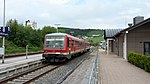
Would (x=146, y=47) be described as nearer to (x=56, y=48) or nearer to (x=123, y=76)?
(x=56, y=48)

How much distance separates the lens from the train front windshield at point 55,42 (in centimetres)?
2379

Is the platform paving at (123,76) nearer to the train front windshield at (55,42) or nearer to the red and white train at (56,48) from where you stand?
the red and white train at (56,48)

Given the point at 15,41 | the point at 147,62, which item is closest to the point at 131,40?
the point at 147,62

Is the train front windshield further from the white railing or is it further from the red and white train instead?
the white railing

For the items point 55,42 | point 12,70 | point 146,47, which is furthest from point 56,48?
point 146,47

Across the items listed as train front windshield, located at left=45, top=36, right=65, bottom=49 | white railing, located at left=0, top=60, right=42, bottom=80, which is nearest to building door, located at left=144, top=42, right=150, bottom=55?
train front windshield, located at left=45, top=36, right=65, bottom=49

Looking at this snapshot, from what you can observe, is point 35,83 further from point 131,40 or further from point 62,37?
point 131,40

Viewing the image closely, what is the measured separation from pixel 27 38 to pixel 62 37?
37.8 m

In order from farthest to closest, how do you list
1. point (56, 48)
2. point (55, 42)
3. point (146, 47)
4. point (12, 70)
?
point (146, 47) → point (55, 42) → point (56, 48) → point (12, 70)

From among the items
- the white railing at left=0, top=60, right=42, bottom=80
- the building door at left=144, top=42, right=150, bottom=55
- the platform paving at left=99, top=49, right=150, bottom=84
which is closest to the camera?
the platform paving at left=99, top=49, right=150, bottom=84

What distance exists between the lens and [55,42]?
79.2 feet

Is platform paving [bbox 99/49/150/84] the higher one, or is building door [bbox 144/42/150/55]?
building door [bbox 144/42/150/55]

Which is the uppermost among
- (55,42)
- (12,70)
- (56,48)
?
(55,42)

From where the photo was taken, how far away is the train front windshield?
23791mm
